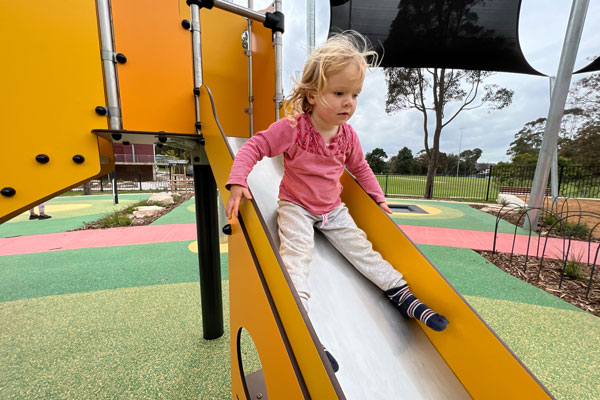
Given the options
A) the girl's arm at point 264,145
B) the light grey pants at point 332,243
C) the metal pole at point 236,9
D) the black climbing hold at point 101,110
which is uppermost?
the metal pole at point 236,9

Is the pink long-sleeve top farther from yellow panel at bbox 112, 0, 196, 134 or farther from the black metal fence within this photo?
the black metal fence

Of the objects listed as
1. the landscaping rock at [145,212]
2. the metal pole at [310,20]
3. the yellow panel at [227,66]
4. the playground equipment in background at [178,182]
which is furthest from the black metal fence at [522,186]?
the yellow panel at [227,66]

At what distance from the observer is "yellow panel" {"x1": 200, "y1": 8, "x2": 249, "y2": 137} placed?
5.73 ft

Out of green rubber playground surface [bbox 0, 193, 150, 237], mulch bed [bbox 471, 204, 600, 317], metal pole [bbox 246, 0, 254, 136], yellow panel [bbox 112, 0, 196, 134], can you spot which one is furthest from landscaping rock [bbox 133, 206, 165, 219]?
mulch bed [bbox 471, 204, 600, 317]

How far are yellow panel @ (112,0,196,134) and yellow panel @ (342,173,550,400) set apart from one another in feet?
3.85

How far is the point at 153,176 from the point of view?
77.3 feet

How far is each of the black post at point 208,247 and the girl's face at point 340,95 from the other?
964mm

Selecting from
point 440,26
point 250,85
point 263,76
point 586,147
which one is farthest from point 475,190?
point 250,85

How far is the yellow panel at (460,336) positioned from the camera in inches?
36.5

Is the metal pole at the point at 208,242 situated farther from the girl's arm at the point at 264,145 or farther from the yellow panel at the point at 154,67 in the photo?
the girl's arm at the point at 264,145

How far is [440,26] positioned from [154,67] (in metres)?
7.23

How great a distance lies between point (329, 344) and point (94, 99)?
55.8 inches

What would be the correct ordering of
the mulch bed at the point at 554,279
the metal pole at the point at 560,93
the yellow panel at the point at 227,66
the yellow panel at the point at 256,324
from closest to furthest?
the yellow panel at the point at 256,324 < the yellow panel at the point at 227,66 < the mulch bed at the point at 554,279 < the metal pole at the point at 560,93

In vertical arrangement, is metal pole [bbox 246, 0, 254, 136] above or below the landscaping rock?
above
